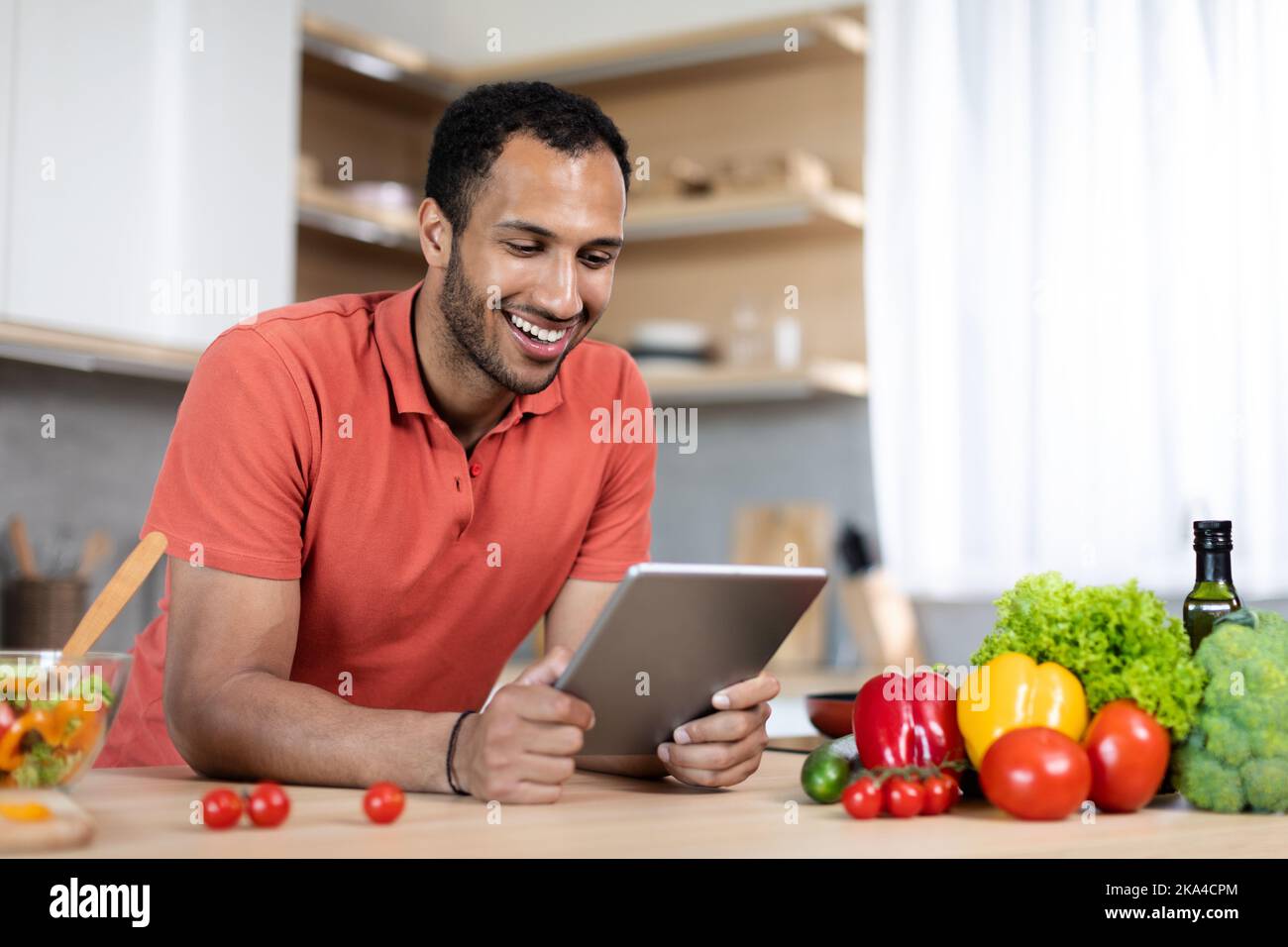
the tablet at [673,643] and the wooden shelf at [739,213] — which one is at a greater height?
the wooden shelf at [739,213]

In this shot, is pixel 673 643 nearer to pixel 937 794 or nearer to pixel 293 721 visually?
pixel 937 794

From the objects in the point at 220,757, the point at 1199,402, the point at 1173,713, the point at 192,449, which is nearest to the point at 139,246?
the point at 192,449

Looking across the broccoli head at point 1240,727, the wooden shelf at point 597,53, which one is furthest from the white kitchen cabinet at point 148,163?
the broccoli head at point 1240,727

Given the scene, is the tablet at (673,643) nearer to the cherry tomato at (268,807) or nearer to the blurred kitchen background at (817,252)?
the cherry tomato at (268,807)

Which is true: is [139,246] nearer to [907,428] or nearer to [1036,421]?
[907,428]

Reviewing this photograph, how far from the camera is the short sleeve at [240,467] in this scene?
1392 mm

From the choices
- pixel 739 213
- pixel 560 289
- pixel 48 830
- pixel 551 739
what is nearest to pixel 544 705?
pixel 551 739

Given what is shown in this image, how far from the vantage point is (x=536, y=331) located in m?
1.60

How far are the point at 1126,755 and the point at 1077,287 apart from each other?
7.86 feet

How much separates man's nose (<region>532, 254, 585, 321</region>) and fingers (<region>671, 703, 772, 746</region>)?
Answer: 0.51m

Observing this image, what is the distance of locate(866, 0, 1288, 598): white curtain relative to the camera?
10.2ft

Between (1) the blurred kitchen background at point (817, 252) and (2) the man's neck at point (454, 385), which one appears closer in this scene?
(2) the man's neck at point (454, 385)

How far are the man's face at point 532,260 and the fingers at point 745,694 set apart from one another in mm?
493
